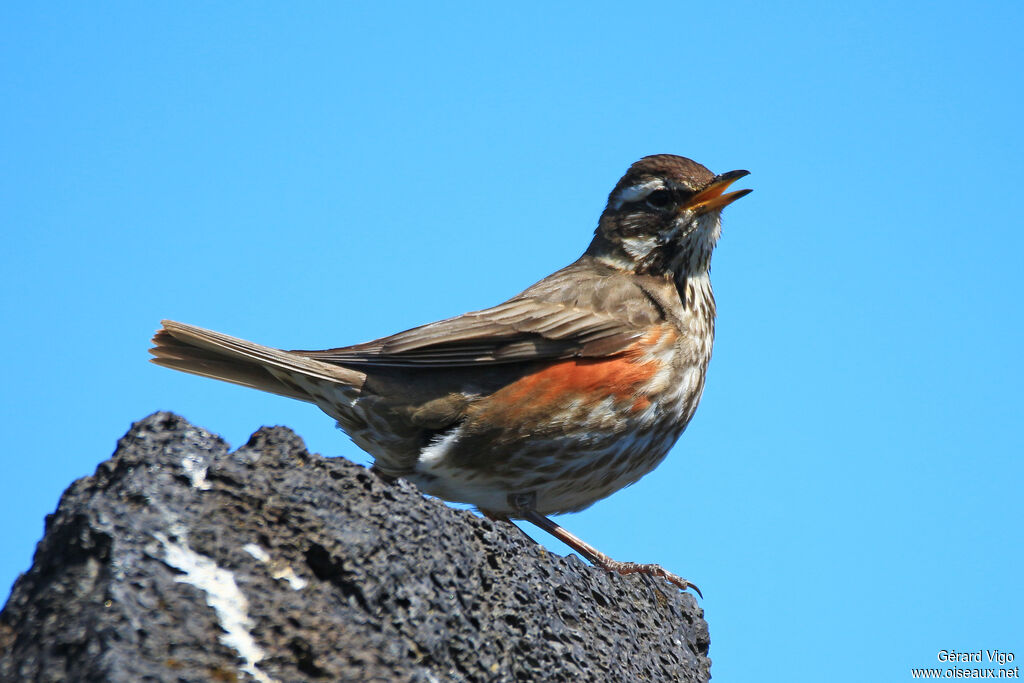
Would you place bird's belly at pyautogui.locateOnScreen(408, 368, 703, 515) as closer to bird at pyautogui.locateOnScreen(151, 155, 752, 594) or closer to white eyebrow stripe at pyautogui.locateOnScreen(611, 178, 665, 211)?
Result: bird at pyautogui.locateOnScreen(151, 155, 752, 594)

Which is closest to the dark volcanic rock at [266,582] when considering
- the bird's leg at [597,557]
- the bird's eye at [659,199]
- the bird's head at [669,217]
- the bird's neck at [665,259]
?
the bird's leg at [597,557]

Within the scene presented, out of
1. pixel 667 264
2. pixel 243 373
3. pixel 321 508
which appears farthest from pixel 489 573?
pixel 667 264

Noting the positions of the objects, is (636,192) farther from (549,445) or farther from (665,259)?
(549,445)

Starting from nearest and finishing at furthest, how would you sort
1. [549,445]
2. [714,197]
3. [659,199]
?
[549,445] < [714,197] < [659,199]

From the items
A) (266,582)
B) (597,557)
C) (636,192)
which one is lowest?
(266,582)

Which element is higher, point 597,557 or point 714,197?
point 714,197

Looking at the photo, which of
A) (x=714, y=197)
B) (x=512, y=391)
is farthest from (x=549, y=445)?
(x=714, y=197)

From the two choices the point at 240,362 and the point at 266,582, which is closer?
the point at 266,582
